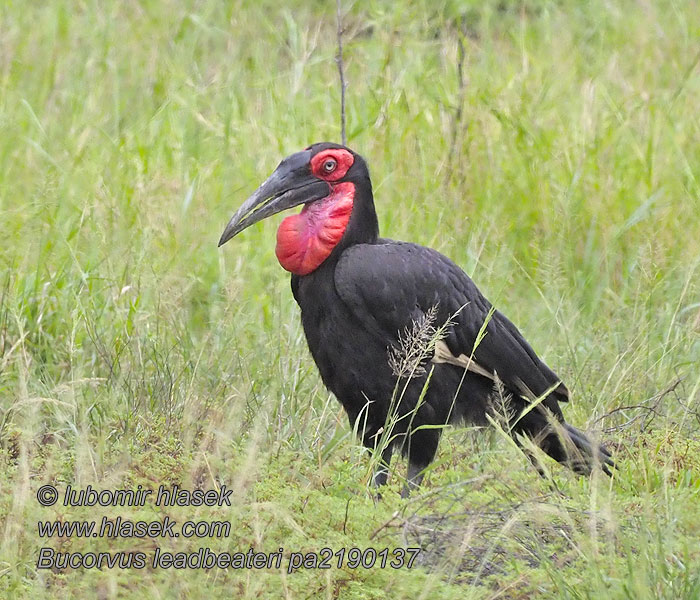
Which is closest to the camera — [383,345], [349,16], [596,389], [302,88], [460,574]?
[460,574]

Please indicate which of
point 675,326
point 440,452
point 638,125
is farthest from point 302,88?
point 440,452

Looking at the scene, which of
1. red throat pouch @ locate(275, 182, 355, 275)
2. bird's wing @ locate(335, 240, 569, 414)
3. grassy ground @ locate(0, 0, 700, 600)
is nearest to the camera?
grassy ground @ locate(0, 0, 700, 600)

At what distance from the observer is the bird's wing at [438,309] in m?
3.40

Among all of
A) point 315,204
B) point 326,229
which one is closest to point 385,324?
point 326,229

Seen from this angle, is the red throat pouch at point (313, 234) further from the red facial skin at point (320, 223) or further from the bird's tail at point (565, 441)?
the bird's tail at point (565, 441)

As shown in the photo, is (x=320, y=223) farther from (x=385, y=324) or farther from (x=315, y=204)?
(x=385, y=324)

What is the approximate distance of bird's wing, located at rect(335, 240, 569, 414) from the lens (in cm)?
340

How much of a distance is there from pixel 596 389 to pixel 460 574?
5.23 feet

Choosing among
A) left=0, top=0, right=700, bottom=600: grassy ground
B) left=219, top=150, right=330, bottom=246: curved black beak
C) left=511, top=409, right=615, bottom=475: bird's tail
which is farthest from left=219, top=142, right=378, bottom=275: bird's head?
left=511, top=409, right=615, bottom=475: bird's tail

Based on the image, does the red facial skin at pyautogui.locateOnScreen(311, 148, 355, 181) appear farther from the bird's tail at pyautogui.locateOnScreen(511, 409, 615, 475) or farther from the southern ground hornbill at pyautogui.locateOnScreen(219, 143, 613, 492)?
the bird's tail at pyautogui.locateOnScreen(511, 409, 615, 475)

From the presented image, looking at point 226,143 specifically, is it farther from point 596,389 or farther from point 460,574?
point 460,574

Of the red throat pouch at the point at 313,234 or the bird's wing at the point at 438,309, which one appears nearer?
the bird's wing at the point at 438,309

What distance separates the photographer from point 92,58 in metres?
6.03

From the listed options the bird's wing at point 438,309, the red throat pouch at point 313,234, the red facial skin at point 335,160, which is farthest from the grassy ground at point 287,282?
the red facial skin at point 335,160
